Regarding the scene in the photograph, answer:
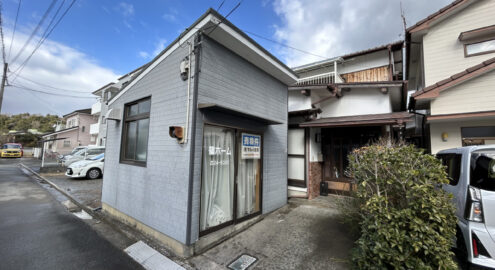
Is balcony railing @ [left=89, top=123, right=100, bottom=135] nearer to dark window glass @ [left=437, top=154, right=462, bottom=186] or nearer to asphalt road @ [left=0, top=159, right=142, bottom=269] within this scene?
asphalt road @ [left=0, top=159, right=142, bottom=269]

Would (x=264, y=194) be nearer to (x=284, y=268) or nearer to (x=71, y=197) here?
(x=284, y=268)

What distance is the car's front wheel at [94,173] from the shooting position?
33.9 ft

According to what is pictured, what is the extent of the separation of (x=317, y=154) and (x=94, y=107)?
84.2 feet

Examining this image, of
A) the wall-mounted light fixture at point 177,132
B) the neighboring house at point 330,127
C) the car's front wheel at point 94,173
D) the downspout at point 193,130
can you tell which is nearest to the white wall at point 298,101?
the neighboring house at point 330,127

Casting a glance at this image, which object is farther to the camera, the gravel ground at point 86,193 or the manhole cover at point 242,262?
the gravel ground at point 86,193

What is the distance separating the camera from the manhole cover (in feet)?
9.76

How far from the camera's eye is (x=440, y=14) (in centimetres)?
641

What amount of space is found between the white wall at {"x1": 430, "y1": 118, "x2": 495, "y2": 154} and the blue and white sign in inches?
210

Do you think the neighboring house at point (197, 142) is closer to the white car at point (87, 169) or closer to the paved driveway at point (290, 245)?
the paved driveway at point (290, 245)

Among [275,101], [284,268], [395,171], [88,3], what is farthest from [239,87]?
[88,3]

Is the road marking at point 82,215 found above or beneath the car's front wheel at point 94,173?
beneath

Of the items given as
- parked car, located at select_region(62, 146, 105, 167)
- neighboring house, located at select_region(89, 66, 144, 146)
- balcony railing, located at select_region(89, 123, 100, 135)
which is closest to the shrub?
parked car, located at select_region(62, 146, 105, 167)

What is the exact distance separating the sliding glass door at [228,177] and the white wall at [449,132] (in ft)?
17.8

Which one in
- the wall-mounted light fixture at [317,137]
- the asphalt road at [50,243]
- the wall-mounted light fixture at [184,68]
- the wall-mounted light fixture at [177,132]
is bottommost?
the asphalt road at [50,243]
